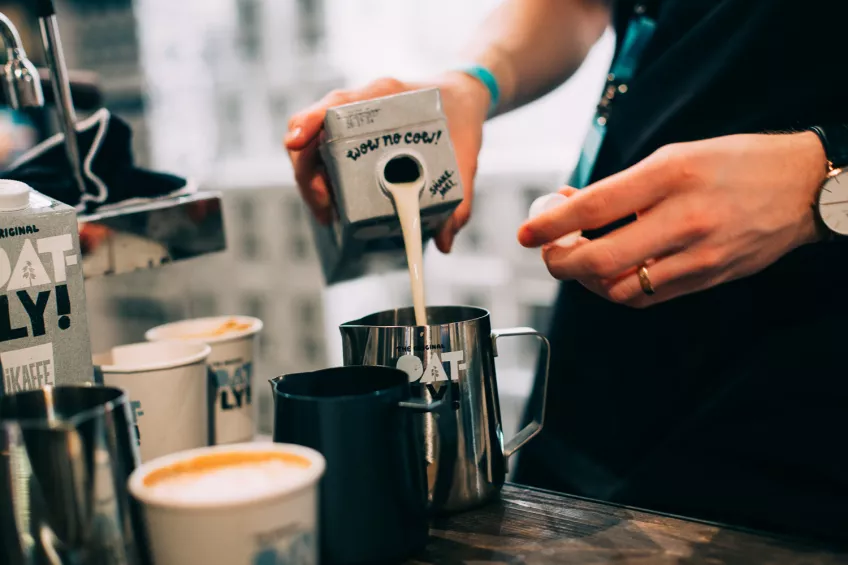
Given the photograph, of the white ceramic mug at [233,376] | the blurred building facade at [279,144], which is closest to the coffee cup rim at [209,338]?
the white ceramic mug at [233,376]

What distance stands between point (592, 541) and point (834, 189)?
45 centimetres

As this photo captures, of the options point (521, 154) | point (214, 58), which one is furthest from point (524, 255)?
point (214, 58)

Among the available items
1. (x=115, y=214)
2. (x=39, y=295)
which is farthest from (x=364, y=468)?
(x=115, y=214)

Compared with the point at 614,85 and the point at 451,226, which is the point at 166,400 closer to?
the point at 451,226

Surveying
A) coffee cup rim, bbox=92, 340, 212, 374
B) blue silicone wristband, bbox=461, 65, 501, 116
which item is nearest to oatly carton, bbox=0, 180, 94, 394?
coffee cup rim, bbox=92, 340, 212, 374

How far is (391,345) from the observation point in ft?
2.60

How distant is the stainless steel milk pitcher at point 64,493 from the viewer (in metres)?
0.53

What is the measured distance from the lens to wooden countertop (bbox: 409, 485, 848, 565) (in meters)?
0.69

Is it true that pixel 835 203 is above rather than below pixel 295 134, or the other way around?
below

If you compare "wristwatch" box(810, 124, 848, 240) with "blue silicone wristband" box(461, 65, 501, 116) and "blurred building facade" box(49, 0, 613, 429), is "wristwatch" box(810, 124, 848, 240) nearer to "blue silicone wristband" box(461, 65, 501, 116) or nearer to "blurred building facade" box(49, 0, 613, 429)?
"blue silicone wristband" box(461, 65, 501, 116)

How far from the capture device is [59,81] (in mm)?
1100

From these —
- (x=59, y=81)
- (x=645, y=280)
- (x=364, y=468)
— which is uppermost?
(x=59, y=81)

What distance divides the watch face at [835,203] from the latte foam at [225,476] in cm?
61

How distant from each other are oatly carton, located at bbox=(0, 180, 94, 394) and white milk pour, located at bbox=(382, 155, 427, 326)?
0.35 metres
